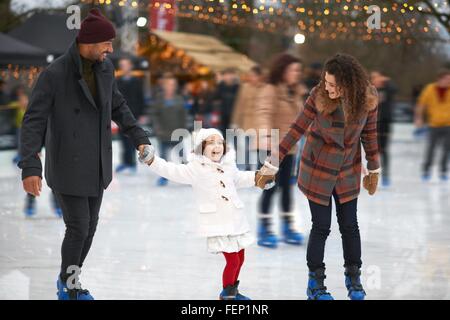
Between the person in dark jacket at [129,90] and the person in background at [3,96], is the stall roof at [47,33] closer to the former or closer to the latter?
the person in background at [3,96]

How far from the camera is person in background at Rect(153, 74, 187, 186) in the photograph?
41.1 feet

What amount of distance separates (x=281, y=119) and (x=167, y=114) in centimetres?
555

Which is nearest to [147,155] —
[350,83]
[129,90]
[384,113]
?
[350,83]

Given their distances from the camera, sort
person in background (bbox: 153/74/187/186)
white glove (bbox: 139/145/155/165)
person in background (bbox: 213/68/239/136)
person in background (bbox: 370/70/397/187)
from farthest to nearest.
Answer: person in background (bbox: 213/68/239/136) < person in background (bbox: 153/74/187/186) < person in background (bbox: 370/70/397/187) < white glove (bbox: 139/145/155/165)

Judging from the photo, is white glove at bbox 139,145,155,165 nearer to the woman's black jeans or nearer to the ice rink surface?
the ice rink surface

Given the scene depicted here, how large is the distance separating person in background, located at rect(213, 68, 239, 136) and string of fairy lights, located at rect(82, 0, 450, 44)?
1215 mm

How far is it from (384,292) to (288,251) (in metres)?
1.53

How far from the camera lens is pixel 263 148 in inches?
275

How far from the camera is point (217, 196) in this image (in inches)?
201

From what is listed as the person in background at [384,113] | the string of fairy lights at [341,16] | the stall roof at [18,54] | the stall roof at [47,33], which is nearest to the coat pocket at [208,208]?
the person in background at [384,113]

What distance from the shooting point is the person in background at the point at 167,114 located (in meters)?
12.5

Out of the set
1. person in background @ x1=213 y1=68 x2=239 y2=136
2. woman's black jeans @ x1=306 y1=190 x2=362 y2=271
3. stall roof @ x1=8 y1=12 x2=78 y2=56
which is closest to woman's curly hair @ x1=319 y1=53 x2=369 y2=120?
woman's black jeans @ x1=306 y1=190 x2=362 y2=271
